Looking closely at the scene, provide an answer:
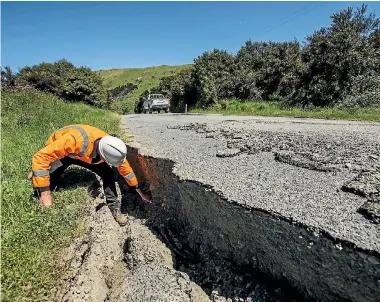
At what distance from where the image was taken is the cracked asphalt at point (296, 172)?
2.21 metres

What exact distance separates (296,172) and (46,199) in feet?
8.57

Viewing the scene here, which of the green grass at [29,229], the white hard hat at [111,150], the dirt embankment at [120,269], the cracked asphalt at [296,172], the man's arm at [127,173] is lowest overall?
the dirt embankment at [120,269]

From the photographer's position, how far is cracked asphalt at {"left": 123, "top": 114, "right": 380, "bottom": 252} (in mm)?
2215

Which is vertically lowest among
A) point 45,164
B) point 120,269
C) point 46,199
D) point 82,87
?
point 120,269

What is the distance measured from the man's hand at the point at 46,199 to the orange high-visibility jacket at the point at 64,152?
55 millimetres

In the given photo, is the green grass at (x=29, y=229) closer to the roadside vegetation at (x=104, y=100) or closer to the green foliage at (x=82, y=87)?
the roadside vegetation at (x=104, y=100)

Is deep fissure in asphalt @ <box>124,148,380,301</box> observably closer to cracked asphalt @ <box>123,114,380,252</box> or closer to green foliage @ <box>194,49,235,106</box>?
cracked asphalt @ <box>123,114,380,252</box>

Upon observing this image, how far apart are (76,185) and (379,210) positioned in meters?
3.43

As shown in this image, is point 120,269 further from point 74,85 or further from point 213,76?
point 213,76

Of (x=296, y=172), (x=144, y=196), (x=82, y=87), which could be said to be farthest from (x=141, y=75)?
(x=296, y=172)

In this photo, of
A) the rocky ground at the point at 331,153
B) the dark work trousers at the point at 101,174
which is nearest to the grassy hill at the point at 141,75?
the rocky ground at the point at 331,153

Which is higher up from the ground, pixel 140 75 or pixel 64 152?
pixel 140 75

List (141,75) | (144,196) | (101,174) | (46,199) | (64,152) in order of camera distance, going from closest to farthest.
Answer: (46,199) → (64,152) → (101,174) → (144,196) → (141,75)

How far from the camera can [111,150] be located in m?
3.72
